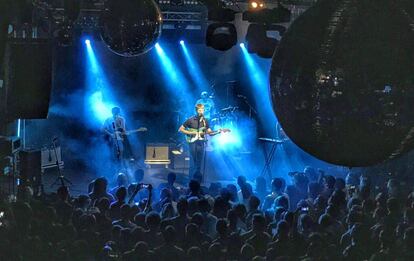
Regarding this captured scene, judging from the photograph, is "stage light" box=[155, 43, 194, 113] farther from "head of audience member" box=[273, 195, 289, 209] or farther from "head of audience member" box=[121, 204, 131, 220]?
"head of audience member" box=[121, 204, 131, 220]

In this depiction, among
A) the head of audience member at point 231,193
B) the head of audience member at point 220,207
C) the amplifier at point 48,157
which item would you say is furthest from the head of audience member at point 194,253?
the amplifier at point 48,157

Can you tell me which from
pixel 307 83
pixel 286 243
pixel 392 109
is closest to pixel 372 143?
pixel 392 109

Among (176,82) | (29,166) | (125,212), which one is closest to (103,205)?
(125,212)

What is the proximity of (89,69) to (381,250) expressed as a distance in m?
9.78

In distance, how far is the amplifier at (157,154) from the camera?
34.1 ft

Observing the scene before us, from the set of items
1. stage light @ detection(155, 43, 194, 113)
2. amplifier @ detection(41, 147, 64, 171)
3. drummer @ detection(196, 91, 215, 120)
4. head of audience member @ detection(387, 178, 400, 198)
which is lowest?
amplifier @ detection(41, 147, 64, 171)

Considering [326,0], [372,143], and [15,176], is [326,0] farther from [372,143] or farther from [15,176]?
[15,176]

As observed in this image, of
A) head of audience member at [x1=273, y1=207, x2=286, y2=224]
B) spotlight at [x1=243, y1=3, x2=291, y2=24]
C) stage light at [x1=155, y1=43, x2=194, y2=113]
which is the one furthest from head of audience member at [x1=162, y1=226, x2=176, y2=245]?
stage light at [x1=155, y1=43, x2=194, y2=113]

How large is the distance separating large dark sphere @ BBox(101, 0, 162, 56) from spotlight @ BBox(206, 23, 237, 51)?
1919 millimetres

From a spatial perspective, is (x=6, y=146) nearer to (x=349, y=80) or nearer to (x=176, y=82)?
(x=349, y=80)

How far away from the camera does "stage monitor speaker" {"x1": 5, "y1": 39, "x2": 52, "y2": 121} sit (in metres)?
5.67

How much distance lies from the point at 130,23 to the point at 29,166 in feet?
15.2

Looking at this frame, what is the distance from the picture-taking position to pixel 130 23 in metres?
3.77

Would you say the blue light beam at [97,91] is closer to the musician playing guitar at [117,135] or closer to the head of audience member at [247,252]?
the musician playing guitar at [117,135]
